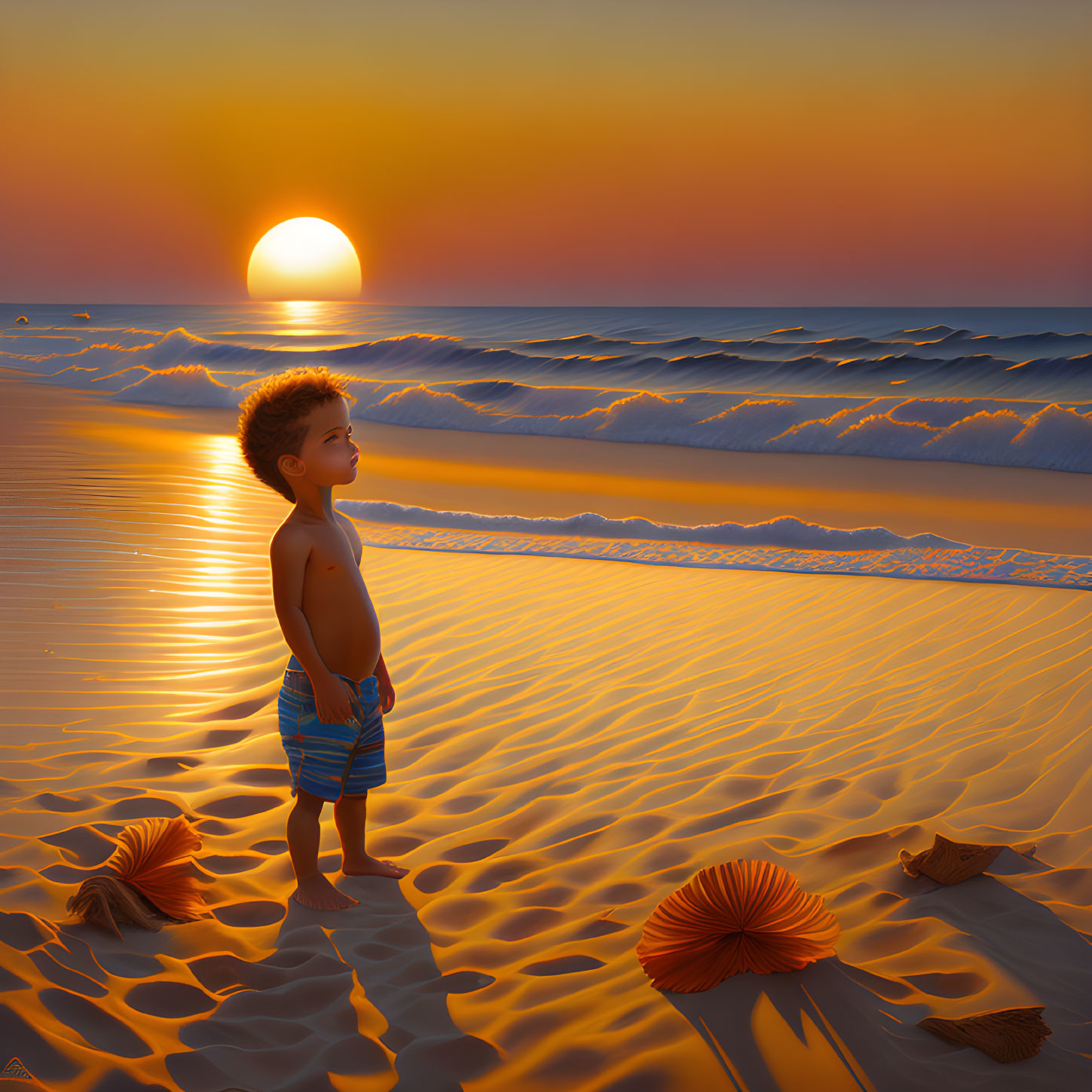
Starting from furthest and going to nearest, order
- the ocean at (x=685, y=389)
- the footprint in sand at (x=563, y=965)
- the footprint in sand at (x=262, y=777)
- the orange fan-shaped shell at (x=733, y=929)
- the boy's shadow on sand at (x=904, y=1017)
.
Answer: the ocean at (x=685, y=389), the footprint in sand at (x=262, y=777), the footprint in sand at (x=563, y=965), the orange fan-shaped shell at (x=733, y=929), the boy's shadow on sand at (x=904, y=1017)

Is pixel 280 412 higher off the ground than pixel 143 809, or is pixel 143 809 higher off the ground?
pixel 280 412

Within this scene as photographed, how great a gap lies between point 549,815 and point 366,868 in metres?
0.74

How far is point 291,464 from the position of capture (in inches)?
94.0

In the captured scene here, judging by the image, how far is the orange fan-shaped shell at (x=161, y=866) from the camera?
2430 millimetres

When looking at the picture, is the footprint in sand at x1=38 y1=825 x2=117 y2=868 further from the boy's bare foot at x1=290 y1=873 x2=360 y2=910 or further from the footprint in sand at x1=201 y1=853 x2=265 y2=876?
the boy's bare foot at x1=290 y1=873 x2=360 y2=910

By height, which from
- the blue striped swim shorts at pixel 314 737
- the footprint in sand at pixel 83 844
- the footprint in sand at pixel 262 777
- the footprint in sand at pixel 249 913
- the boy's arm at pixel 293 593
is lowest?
the footprint in sand at pixel 249 913

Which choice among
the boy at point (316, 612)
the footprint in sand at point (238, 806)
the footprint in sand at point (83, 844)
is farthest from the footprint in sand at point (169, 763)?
the boy at point (316, 612)

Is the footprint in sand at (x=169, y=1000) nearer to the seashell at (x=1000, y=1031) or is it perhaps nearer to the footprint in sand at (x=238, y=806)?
the footprint in sand at (x=238, y=806)

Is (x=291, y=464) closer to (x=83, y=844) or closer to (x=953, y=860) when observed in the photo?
(x=83, y=844)

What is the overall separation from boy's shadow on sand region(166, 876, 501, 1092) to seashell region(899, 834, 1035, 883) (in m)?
1.34

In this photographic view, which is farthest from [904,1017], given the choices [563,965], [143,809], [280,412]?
[143,809]

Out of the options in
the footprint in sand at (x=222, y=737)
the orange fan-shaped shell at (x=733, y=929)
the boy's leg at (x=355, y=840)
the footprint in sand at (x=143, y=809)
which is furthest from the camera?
the footprint in sand at (x=222, y=737)

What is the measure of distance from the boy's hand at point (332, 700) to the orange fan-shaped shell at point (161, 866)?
2.23 feet

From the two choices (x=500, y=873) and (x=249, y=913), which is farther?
(x=500, y=873)
